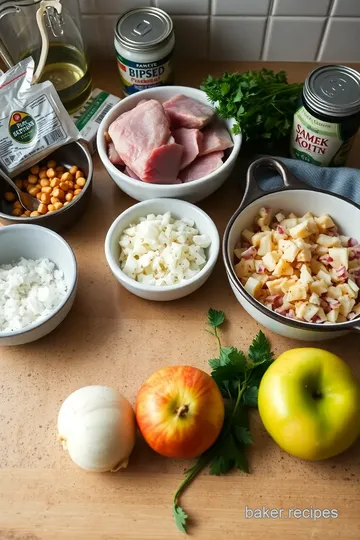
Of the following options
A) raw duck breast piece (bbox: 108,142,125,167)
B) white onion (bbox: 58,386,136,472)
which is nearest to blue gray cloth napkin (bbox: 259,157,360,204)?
raw duck breast piece (bbox: 108,142,125,167)

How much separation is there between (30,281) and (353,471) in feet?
1.91

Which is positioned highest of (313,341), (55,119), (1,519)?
(55,119)

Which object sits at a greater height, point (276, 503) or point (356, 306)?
point (356, 306)

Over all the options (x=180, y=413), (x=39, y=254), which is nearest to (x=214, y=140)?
(x=39, y=254)

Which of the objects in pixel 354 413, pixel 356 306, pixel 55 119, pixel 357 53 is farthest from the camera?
pixel 357 53

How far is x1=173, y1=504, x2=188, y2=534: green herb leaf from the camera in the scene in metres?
0.71

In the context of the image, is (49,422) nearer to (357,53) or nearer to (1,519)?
(1,519)

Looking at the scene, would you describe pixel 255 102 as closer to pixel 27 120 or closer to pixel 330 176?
pixel 330 176

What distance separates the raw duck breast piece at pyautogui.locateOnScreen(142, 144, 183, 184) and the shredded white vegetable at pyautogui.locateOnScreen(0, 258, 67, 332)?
232 mm

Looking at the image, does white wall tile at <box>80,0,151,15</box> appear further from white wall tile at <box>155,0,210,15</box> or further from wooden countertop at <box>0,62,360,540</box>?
wooden countertop at <box>0,62,360,540</box>

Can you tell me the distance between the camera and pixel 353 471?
2.46ft

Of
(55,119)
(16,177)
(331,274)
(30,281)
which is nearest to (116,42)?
(55,119)

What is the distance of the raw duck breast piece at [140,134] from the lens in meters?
0.93

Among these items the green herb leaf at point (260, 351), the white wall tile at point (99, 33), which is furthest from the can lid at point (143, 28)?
the green herb leaf at point (260, 351)
